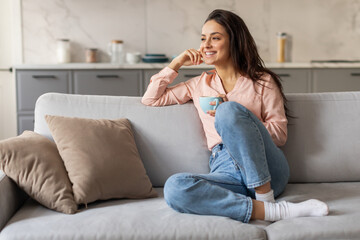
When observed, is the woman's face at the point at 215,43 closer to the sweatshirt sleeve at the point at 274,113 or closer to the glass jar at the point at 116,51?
the sweatshirt sleeve at the point at 274,113

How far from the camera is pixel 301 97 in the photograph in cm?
231

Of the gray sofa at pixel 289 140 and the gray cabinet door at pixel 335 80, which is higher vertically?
the gray cabinet door at pixel 335 80

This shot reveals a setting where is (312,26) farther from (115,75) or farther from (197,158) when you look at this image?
(197,158)

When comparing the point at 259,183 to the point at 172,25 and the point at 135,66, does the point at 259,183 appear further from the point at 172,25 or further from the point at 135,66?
the point at 172,25

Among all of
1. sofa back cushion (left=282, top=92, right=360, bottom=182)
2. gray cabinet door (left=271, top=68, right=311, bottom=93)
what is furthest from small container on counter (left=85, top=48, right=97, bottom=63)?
sofa back cushion (left=282, top=92, right=360, bottom=182)

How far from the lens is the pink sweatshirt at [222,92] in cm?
215

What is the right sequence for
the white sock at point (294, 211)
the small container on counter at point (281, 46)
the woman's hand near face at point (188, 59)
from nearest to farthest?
the white sock at point (294, 211) < the woman's hand near face at point (188, 59) < the small container on counter at point (281, 46)

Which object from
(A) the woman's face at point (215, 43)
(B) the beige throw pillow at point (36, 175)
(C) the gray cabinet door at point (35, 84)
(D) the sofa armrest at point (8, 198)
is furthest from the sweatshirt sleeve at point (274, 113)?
(C) the gray cabinet door at point (35, 84)

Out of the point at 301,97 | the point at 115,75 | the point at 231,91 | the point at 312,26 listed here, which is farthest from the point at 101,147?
the point at 312,26

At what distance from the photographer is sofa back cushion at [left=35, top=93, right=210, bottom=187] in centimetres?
221

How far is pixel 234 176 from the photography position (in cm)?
199

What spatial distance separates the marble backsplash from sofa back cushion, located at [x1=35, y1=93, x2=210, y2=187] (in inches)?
99.6

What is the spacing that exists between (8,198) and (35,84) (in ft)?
8.41

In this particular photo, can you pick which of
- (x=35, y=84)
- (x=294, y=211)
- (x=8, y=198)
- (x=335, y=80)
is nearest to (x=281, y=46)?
(x=335, y=80)
